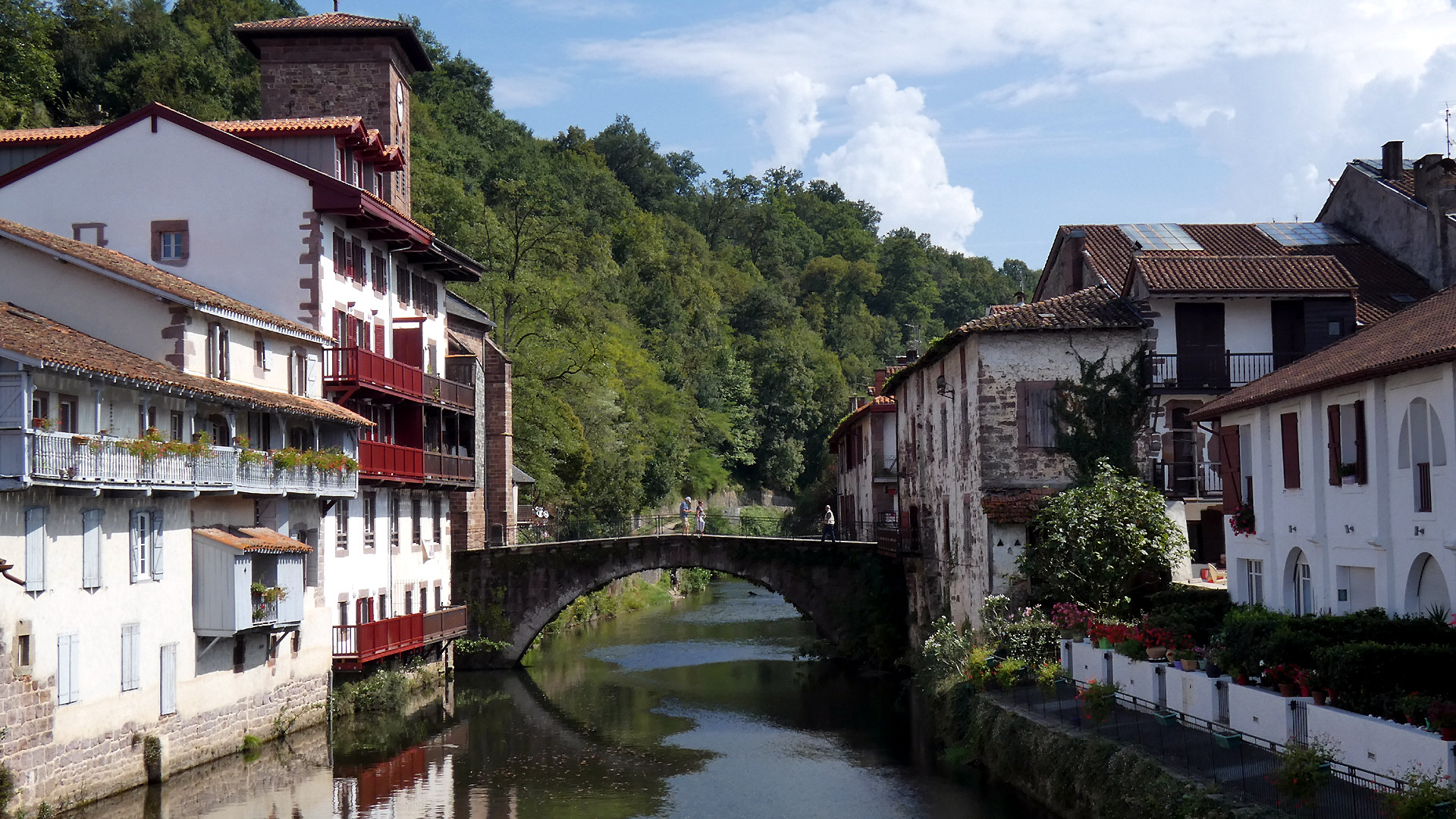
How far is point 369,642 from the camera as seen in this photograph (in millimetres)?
37969

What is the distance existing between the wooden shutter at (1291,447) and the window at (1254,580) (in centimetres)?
253

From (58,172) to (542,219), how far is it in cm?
4205

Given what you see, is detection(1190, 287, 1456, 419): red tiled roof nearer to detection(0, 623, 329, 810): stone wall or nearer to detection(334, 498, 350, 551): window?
detection(334, 498, 350, 551): window

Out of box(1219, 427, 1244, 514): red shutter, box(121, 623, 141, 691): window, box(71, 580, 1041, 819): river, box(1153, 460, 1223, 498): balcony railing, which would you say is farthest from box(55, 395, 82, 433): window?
box(1153, 460, 1223, 498): balcony railing

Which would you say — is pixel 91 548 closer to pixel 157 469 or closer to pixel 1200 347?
pixel 157 469

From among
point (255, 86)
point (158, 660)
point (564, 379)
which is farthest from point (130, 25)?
point (158, 660)

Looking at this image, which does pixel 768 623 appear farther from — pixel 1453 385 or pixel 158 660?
pixel 1453 385

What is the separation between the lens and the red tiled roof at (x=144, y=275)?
30.3 meters

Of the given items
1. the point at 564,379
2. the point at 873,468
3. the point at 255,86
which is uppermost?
the point at 255,86

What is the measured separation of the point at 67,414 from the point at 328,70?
76.7 feet

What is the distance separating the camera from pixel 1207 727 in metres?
21.8

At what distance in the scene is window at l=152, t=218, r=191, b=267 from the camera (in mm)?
37375

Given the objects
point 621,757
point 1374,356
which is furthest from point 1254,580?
point 621,757

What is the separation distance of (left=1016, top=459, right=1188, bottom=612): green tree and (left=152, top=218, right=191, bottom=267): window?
905 inches
